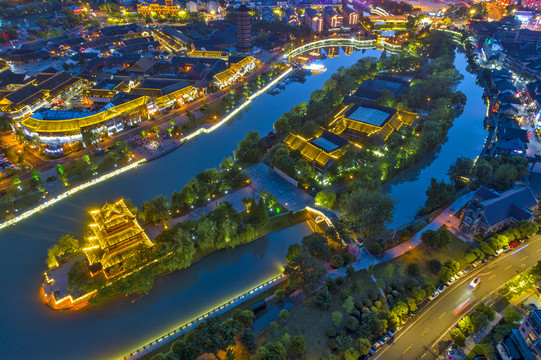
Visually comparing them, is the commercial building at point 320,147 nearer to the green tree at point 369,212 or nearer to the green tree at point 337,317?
the green tree at point 369,212

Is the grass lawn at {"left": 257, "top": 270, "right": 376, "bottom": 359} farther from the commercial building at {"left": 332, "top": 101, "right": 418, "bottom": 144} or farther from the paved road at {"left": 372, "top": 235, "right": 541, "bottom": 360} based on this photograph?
the commercial building at {"left": 332, "top": 101, "right": 418, "bottom": 144}

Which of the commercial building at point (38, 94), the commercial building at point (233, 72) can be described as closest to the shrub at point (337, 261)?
the commercial building at point (233, 72)

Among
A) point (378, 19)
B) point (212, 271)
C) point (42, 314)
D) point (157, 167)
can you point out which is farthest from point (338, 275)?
point (378, 19)

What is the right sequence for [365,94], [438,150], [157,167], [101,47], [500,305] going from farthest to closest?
[101,47]
[365,94]
[438,150]
[157,167]
[500,305]

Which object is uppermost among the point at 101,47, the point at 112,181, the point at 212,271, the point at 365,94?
the point at 101,47

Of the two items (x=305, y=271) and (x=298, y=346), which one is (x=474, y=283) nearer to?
(x=305, y=271)

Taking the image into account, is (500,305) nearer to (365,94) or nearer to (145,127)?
(365,94)

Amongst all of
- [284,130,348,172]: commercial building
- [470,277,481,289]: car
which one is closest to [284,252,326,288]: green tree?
[470,277,481,289]: car
